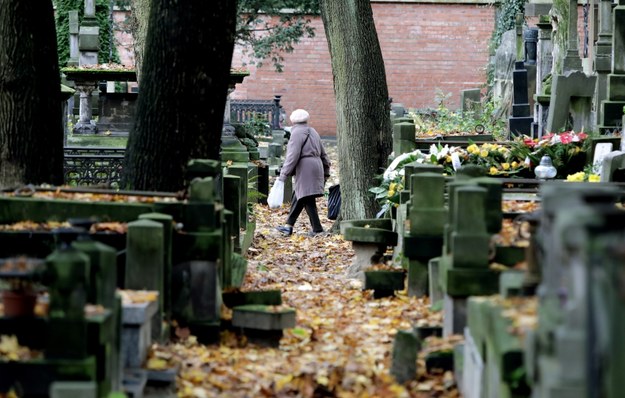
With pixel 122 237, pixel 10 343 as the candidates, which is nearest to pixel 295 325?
pixel 122 237

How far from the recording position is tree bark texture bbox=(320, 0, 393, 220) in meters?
18.5

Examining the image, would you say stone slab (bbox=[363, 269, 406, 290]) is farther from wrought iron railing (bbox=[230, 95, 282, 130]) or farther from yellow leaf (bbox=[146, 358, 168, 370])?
wrought iron railing (bbox=[230, 95, 282, 130])

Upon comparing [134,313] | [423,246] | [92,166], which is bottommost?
[134,313]

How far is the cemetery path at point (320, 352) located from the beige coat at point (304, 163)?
4.38m

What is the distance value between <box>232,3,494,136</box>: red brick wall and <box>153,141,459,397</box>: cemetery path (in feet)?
96.9

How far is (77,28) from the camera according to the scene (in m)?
29.1

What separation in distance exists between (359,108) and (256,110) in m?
18.5

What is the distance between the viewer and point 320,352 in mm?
9812

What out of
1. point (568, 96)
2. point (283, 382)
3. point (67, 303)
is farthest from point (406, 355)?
point (568, 96)

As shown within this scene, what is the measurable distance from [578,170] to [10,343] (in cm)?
915

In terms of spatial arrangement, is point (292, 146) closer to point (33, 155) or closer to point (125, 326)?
point (33, 155)

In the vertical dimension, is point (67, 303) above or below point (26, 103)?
below

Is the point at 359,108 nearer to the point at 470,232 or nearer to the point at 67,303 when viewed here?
the point at 470,232

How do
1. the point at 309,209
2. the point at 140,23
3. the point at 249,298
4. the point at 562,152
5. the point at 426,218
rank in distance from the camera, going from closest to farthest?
the point at 249,298 < the point at 426,218 < the point at 562,152 < the point at 140,23 < the point at 309,209
